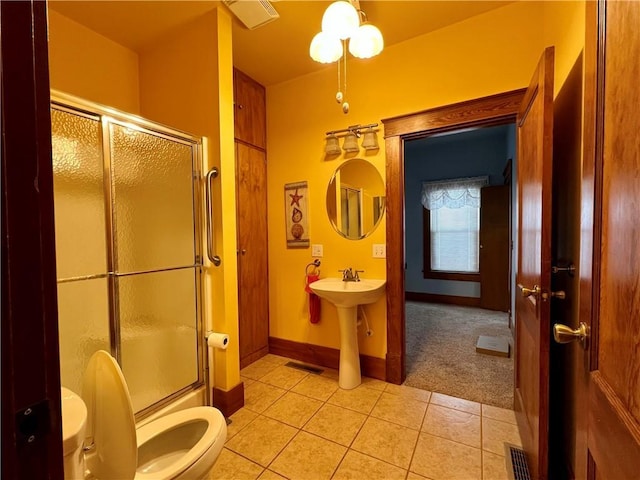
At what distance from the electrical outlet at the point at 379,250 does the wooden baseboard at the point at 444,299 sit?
3105 millimetres

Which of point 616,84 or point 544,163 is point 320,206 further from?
point 616,84

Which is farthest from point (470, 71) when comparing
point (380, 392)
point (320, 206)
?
point (380, 392)

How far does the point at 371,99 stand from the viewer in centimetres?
239

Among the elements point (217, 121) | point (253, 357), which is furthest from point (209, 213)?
point (253, 357)

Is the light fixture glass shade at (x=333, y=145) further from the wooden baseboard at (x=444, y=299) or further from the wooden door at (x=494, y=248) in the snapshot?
the wooden baseboard at (x=444, y=299)

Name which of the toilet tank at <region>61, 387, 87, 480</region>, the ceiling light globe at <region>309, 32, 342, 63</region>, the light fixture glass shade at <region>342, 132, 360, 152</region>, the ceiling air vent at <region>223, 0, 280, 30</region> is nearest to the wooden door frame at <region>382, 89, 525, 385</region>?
the light fixture glass shade at <region>342, 132, 360, 152</region>

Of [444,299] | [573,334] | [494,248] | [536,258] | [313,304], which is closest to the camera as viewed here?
[573,334]

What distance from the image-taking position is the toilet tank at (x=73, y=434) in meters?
0.59

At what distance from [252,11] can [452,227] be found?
14.0 feet

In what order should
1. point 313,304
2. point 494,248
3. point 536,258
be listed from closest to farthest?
1. point 536,258
2. point 313,304
3. point 494,248

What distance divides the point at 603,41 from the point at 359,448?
6.42 feet

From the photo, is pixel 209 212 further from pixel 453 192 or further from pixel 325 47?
pixel 453 192

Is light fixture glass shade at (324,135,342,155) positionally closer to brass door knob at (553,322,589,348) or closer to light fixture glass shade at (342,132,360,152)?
light fixture glass shade at (342,132,360,152)

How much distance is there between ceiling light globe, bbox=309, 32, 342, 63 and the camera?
1728mm
